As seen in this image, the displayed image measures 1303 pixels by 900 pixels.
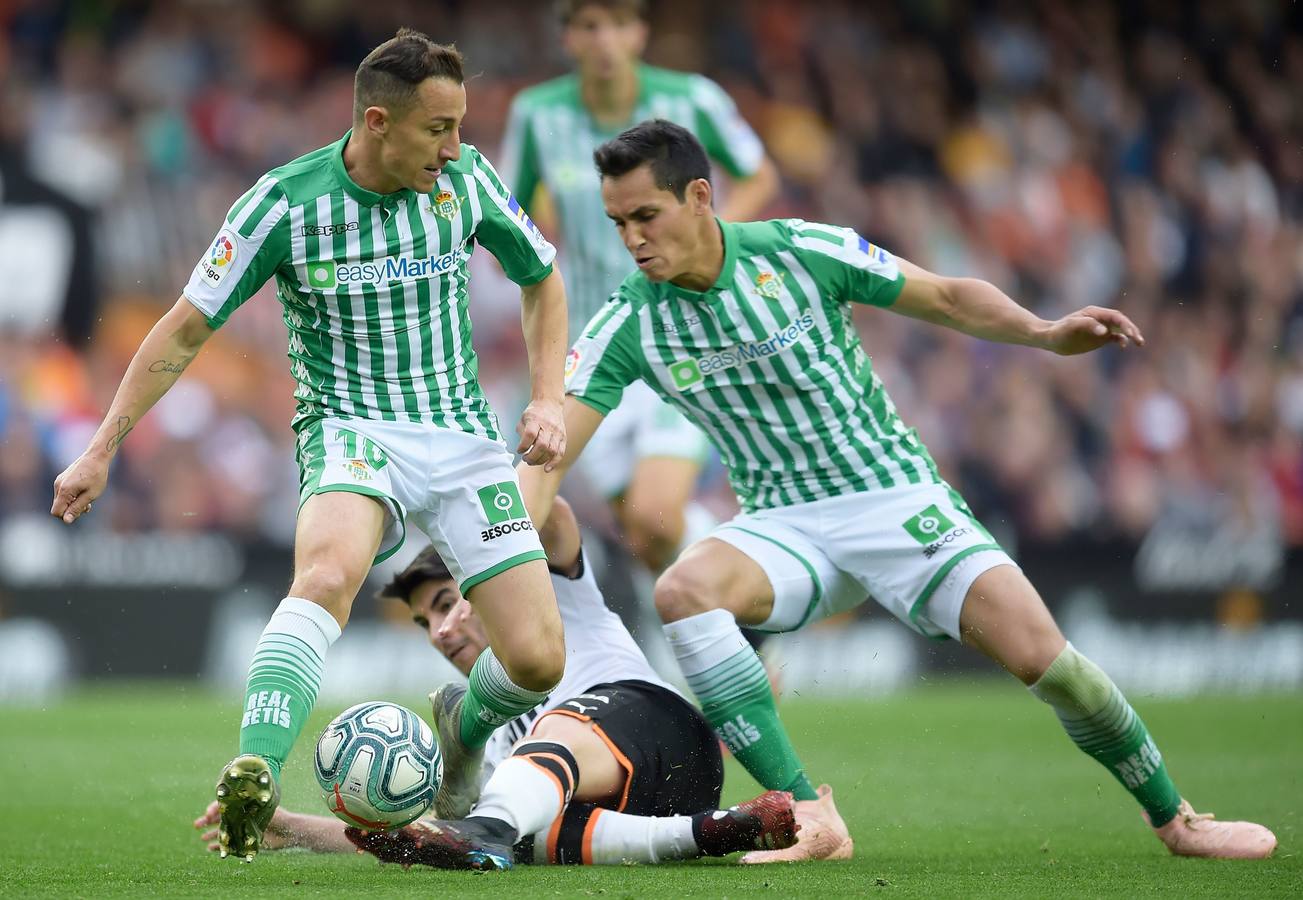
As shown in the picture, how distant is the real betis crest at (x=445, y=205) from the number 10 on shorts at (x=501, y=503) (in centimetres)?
80

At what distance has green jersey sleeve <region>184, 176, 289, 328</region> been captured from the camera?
188 inches

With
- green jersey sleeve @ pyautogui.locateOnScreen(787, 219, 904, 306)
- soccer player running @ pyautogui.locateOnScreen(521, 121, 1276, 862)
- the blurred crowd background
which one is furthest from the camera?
the blurred crowd background

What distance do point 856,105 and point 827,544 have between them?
10672 millimetres

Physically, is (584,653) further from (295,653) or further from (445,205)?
(445,205)

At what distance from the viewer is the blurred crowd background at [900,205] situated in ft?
41.7

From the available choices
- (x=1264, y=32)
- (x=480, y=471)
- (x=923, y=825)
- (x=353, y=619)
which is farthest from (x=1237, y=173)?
(x=480, y=471)

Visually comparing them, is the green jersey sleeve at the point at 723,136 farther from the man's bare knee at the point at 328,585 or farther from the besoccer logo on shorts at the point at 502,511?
the man's bare knee at the point at 328,585

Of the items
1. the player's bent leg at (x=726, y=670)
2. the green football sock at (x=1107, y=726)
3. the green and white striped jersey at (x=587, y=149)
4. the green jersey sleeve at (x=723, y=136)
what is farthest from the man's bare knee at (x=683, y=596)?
the green jersey sleeve at (x=723, y=136)

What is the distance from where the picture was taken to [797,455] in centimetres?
574

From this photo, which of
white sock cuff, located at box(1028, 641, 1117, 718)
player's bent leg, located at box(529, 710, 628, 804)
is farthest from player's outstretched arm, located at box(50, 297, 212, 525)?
white sock cuff, located at box(1028, 641, 1117, 718)

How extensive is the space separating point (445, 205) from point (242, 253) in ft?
2.01

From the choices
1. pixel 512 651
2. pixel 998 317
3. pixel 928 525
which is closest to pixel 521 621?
pixel 512 651

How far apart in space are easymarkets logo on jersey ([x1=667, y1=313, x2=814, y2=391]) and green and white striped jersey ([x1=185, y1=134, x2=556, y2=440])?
732mm

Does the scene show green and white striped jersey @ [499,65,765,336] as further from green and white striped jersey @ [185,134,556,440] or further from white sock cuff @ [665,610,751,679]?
white sock cuff @ [665,610,751,679]
